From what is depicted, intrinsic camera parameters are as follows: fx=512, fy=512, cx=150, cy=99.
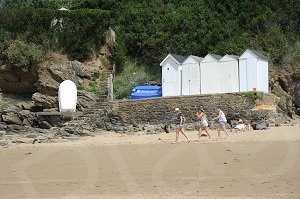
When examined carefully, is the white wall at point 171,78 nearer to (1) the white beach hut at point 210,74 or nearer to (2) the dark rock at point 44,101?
(1) the white beach hut at point 210,74

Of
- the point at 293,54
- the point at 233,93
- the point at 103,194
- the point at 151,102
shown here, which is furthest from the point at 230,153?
the point at 293,54

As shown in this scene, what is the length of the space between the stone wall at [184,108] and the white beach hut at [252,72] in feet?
2.55

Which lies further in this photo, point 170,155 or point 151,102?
point 151,102

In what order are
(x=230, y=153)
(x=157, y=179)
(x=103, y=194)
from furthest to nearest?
1. (x=230, y=153)
2. (x=157, y=179)
3. (x=103, y=194)

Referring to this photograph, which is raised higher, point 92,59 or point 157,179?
point 92,59

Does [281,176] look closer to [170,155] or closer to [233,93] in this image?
[170,155]

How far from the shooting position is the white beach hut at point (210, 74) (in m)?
22.5

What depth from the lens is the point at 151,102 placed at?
2250 cm

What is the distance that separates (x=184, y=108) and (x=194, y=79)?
1.96 metres

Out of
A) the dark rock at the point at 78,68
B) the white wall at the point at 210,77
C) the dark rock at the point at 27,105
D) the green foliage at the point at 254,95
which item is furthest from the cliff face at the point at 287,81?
the dark rock at the point at 27,105

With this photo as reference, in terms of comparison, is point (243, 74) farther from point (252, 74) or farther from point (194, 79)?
point (194, 79)

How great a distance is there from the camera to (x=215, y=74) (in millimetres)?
22562

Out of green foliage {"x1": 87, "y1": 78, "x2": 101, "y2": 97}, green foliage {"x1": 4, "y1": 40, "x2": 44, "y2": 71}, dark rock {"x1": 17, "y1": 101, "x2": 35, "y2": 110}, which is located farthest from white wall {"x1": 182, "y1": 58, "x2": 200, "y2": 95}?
green foliage {"x1": 4, "y1": 40, "x2": 44, "y2": 71}

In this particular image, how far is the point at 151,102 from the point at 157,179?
1259 cm
